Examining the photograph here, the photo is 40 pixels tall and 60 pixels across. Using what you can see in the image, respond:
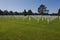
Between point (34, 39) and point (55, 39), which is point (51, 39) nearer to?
point (55, 39)

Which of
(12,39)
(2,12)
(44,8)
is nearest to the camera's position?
(12,39)

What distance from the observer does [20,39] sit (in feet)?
26.6

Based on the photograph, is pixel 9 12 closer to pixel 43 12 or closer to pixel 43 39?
pixel 43 12

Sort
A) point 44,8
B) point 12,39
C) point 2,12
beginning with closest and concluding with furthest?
point 12,39
point 2,12
point 44,8

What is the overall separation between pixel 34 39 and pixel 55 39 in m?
1.19

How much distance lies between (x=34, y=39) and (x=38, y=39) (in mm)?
222

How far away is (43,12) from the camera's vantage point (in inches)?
4031

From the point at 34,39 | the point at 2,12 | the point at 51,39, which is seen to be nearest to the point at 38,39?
the point at 34,39

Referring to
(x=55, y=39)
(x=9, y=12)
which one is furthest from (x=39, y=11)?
(x=55, y=39)

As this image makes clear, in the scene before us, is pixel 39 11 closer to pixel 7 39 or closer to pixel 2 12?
pixel 2 12

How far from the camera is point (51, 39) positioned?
826 centimetres

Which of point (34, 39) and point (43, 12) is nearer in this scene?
point (34, 39)

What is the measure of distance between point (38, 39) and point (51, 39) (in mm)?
747

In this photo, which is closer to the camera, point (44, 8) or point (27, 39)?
point (27, 39)
